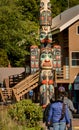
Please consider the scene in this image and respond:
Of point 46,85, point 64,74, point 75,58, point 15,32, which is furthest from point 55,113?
point 15,32

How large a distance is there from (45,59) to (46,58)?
0.26ft

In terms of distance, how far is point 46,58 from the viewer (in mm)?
21203

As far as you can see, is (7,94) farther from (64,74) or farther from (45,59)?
(45,59)

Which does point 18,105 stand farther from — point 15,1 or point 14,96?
point 15,1

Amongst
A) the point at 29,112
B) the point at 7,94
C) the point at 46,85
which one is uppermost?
the point at 46,85

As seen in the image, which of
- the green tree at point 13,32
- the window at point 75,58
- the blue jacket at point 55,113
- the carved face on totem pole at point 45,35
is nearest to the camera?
the blue jacket at point 55,113

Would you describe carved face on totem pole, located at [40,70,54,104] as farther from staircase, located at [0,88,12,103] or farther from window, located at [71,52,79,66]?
window, located at [71,52,79,66]

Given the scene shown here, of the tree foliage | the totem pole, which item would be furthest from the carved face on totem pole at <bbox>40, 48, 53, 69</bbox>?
the tree foliage

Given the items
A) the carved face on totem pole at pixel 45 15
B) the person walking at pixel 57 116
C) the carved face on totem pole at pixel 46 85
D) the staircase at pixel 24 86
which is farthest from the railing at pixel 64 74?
the person walking at pixel 57 116

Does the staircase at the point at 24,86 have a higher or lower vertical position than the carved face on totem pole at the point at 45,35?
lower

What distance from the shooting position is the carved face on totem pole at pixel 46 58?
2112 centimetres

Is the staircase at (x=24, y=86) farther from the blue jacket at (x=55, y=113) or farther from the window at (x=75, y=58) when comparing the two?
the blue jacket at (x=55, y=113)

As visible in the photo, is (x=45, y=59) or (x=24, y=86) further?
(x=24, y=86)

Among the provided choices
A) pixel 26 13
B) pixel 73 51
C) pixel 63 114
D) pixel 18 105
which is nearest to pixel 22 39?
pixel 73 51
